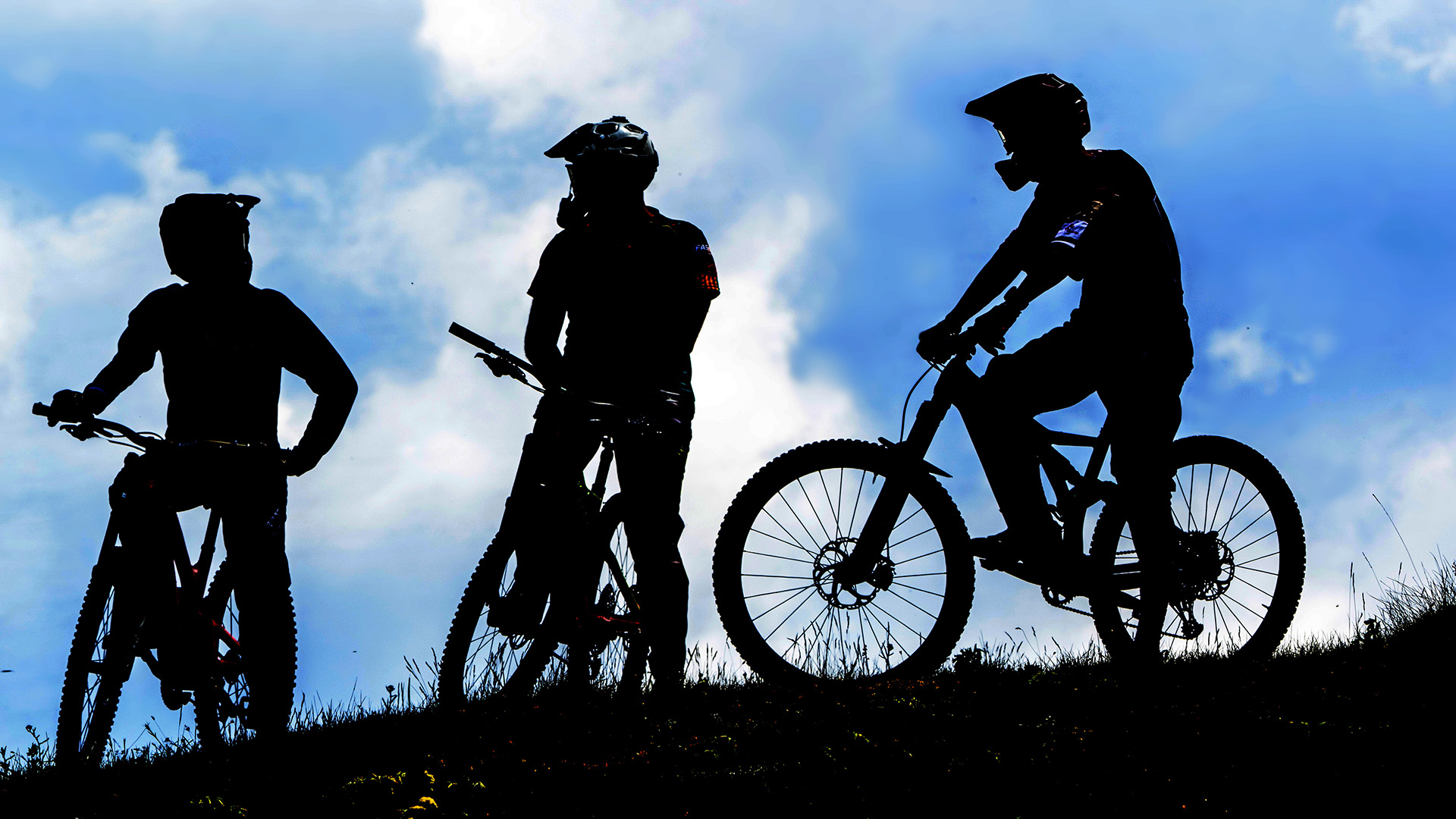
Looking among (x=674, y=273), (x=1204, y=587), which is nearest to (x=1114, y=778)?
(x=1204, y=587)

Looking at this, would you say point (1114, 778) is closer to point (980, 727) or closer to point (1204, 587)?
point (980, 727)

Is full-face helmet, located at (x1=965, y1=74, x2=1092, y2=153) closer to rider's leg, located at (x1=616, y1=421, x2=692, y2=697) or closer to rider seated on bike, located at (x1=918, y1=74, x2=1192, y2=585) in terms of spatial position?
rider seated on bike, located at (x1=918, y1=74, x2=1192, y2=585)

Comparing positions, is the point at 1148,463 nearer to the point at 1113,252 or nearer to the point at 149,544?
the point at 1113,252

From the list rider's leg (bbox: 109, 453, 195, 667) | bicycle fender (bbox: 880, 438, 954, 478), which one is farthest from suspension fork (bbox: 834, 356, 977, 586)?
rider's leg (bbox: 109, 453, 195, 667)

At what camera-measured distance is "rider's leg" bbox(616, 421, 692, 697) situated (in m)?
6.60

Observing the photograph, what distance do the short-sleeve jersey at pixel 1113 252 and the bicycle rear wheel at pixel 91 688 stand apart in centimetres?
465

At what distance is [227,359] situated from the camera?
660 centimetres

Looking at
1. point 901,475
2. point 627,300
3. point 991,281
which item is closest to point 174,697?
point 627,300

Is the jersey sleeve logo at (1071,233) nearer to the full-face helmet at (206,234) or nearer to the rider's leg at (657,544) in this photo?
the rider's leg at (657,544)

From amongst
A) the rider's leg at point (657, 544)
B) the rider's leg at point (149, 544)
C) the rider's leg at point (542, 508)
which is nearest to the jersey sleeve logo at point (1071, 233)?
the rider's leg at point (657, 544)

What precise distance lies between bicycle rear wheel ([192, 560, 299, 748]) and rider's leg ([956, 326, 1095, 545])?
3.50 meters

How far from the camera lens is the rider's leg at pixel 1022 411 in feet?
21.2

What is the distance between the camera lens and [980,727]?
230 inches

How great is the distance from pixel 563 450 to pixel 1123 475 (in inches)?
109
